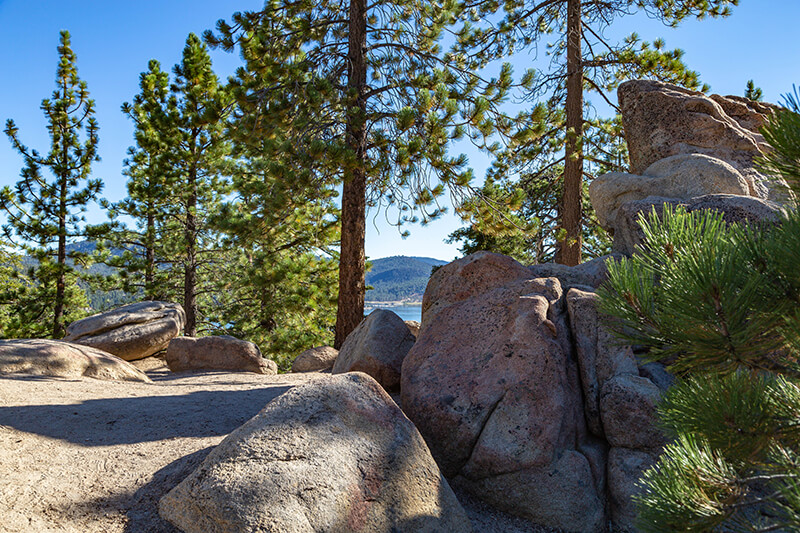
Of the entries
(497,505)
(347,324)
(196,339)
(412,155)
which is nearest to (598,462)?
(497,505)

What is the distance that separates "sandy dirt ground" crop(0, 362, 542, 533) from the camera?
2889 mm

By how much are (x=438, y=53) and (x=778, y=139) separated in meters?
9.08

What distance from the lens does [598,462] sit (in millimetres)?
3805

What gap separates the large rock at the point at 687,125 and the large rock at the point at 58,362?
8.54 metres

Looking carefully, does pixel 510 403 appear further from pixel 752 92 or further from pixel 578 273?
pixel 752 92

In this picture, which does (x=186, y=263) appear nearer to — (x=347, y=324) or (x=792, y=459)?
(x=347, y=324)

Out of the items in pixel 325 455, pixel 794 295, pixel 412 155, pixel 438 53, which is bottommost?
pixel 325 455

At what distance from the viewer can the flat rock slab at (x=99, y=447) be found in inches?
113

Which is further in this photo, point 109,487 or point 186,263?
point 186,263

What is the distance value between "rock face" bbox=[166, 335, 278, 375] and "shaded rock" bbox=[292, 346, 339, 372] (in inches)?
30.9

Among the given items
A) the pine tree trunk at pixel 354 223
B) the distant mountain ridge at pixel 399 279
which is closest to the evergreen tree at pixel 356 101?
the pine tree trunk at pixel 354 223

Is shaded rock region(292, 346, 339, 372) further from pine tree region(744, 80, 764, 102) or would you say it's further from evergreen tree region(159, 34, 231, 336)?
pine tree region(744, 80, 764, 102)

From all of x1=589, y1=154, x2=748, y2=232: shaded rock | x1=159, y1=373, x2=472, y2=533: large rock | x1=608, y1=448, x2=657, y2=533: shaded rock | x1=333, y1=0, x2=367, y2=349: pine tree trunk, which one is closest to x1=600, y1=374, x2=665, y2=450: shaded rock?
x1=608, y1=448, x2=657, y2=533: shaded rock

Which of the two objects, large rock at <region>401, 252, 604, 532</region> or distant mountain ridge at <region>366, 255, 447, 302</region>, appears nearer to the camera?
large rock at <region>401, 252, 604, 532</region>
